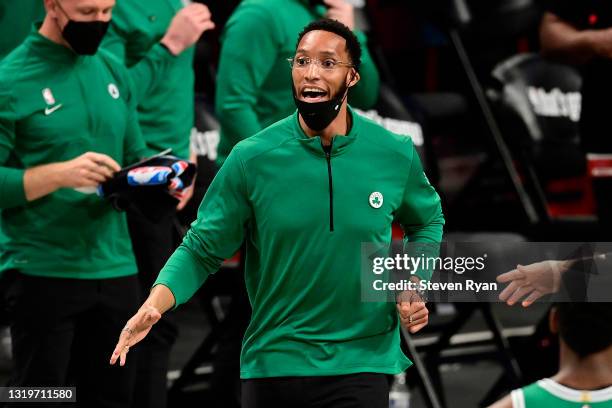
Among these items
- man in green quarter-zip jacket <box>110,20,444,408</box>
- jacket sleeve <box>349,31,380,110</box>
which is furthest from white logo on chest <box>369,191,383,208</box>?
jacket sleeve <box>349,31,380,110</box>

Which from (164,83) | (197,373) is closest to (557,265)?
(164,83)

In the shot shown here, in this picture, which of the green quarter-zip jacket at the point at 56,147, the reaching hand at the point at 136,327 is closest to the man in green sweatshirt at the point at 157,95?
the green quarter-zip jacket at the point at 56,147

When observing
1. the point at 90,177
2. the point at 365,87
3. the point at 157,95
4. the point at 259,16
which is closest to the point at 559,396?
the point at 90,177

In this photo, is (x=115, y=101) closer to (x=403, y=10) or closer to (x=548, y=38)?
(x=548, y=38)

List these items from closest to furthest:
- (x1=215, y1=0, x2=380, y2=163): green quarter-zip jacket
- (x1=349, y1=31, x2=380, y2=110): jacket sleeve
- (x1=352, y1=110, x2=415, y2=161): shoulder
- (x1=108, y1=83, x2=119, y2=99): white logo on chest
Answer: (x1=352, y1=110, x2=415, y2=161): shoulder, (x1=108, y1=83, x2=119, y2=99): white logo on chest, (x1=215, y1=0, x2=380, y2=163): green quarter-zip jacket, (x1=349, y1=31, x2=380, y2=110): jacket sleeve

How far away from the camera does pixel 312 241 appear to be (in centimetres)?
286

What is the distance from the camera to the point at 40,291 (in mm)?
3646

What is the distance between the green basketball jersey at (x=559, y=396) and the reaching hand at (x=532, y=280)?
300mm

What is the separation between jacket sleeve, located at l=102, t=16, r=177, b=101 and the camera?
13.6ft

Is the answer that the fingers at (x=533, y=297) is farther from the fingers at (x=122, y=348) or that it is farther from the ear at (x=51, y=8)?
the ear at (x=51, y=8)

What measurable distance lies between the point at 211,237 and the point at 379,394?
479 millimetres

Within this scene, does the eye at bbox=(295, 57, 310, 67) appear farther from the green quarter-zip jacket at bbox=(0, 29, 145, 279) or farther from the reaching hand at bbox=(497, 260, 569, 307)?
the green quarter-zip jacket at bbox=(0, 29, 145, 279)

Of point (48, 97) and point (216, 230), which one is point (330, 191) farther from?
point (48, 97)

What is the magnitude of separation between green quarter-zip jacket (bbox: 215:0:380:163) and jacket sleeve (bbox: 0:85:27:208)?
79 cm
